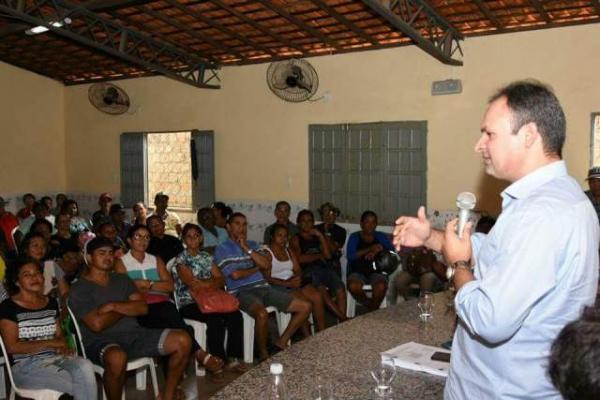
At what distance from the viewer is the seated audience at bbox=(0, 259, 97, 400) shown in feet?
10.9

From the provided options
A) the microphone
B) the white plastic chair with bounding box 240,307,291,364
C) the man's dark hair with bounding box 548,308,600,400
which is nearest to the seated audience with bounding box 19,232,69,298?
the white plastic chair with bounding box 240,307,291,364

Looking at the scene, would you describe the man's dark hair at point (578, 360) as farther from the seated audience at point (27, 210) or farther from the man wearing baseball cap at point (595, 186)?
the seated audience at point (27, 210)

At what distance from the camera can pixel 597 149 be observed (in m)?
6.29

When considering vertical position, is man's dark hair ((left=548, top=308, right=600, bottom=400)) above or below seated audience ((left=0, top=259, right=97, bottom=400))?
above

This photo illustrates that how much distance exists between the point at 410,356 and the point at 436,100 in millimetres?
5200

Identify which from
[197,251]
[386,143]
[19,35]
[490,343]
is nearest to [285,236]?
[197,251]

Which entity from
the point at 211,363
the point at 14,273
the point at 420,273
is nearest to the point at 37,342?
the point at 14,273

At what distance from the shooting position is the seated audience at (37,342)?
3316 mm

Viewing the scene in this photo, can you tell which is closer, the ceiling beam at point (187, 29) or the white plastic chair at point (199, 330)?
the white plastic chair at point (199, 330)

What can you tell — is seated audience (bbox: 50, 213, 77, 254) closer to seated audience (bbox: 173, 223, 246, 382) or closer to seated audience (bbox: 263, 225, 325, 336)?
seated audience (bbox: 173, 223, 246, 382)

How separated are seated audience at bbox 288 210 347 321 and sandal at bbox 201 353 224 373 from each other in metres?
1.61

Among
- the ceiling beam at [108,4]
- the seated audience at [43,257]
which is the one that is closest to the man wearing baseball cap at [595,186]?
the seated audience at [43,257]

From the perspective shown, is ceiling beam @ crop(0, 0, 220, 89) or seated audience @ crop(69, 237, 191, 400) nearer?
seated audience @ crop(69, 237, 191, 400)

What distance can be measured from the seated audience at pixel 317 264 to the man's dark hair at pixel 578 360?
486 centimetres
